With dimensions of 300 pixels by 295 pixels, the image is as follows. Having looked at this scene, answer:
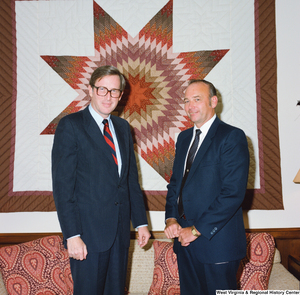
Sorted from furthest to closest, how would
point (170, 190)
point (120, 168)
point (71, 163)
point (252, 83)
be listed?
point (252, 83), point (170, 190), point (120, 168), point (71, 163)

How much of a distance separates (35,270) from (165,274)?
0.83 metres

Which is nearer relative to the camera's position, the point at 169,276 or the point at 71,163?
the point at 71,163

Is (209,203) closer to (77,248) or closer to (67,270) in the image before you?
(77,248)

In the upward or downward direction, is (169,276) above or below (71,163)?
below

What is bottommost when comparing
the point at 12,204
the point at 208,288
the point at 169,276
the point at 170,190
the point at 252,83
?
the point at 169,276

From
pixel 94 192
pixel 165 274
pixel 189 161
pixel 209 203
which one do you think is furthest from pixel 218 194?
pixel 165 274

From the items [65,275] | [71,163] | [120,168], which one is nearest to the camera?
[71,163]

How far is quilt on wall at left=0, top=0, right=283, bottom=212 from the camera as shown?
207 cm

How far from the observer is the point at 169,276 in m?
1.80

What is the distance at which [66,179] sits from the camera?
3.95 ft

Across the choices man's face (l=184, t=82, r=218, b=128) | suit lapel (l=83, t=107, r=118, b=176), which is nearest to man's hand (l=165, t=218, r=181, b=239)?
suit lapel (l=83, t=107, r=118, b=176)

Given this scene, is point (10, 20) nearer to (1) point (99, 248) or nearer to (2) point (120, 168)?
(2) point (120, 168)

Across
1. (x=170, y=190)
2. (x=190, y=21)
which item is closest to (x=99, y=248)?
(x=170, y=190)

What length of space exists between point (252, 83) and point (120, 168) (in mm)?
1283
